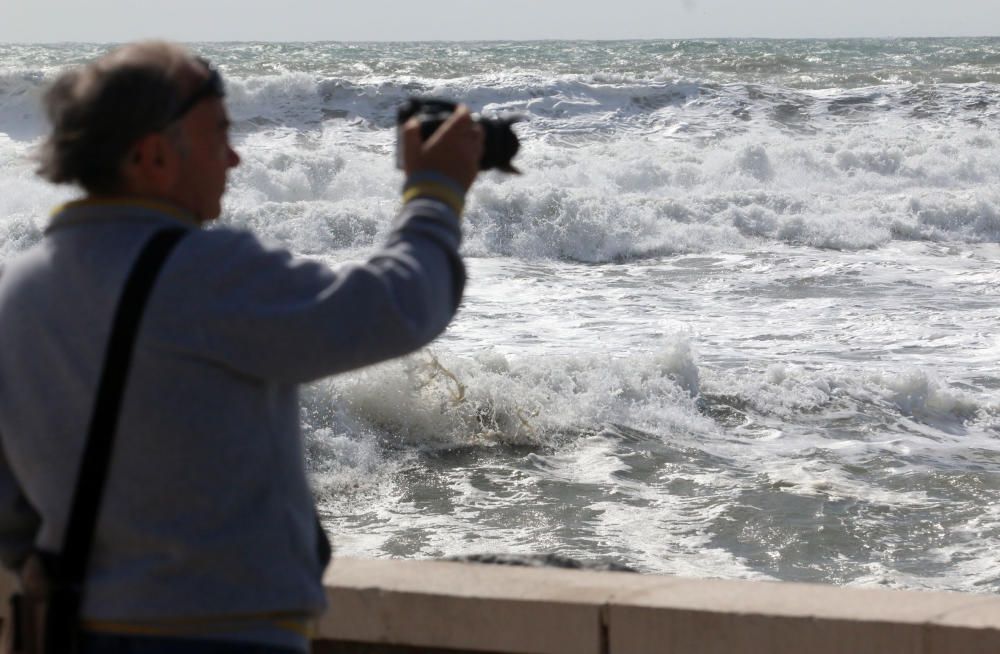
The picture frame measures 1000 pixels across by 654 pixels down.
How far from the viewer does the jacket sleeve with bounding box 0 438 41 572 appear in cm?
168

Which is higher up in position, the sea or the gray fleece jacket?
the gray fleece jacket

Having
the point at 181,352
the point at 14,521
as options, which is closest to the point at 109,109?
the point at 181,352

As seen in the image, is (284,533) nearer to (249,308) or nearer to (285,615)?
(285,615)

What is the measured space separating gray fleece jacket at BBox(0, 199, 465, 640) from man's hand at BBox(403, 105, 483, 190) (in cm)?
6

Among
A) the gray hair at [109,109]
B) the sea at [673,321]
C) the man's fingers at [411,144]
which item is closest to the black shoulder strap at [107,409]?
the gray hair at [109,109]

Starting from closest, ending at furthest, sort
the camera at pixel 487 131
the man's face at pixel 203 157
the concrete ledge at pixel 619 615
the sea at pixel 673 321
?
1. the man's face at pixel 203 157
2. the camera at pixel 487 131
3. the concrete ledge at pixel 619 615
4. the sea at pixel 673 321

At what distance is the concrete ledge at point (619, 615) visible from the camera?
2.58m

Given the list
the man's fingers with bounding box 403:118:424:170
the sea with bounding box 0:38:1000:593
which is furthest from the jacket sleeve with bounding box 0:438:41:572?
the man's fingers with bounding box 403:118:424:170

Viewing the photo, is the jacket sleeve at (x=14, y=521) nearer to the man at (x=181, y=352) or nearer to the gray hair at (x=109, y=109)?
the man at (x=181, y=352)

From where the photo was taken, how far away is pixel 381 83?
23875 millimetres

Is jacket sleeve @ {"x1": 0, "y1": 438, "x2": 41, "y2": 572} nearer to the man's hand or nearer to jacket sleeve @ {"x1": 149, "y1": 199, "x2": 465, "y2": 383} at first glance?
jacket sleeve @ {"x1": 149, "y1": 199, "x2": 465, "y2": 383}

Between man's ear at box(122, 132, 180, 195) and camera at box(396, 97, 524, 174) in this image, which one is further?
camera at box(396, 97, 524, 174)

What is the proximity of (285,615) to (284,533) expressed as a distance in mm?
96

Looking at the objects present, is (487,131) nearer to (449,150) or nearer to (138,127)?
(449,150)
